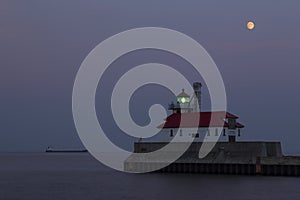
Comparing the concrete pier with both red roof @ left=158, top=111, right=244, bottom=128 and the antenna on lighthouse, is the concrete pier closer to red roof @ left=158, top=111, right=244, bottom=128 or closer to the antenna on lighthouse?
red roof @ left=158, top=111, right=244, bottom=128

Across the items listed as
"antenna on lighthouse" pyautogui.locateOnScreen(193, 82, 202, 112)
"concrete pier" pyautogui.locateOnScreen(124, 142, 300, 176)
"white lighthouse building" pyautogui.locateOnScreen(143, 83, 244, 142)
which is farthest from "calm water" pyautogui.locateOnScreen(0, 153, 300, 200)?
"antenna on lighthouse" pyautogui.locateOnScreen(193, 82, 202, 112)

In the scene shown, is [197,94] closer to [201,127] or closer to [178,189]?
[201,127]

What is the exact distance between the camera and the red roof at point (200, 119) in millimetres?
67312

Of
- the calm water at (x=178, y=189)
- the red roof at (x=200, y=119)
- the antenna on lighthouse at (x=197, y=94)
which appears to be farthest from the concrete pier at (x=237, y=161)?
the antenna on lighthouse at (x=197, y=94)

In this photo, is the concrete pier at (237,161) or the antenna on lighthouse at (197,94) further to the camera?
the antenna on lighthouse at (197,94)

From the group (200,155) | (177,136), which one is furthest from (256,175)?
(177,136)

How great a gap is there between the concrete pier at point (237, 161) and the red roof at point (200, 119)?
3.46 meters

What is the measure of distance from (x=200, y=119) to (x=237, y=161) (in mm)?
9039

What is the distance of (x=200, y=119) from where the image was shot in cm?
6850

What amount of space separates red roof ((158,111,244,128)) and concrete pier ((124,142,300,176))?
3464mm

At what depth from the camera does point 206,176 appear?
→ 61531 millimetres

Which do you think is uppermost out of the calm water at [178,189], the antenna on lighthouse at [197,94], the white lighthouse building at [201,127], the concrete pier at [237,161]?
the antenna on lighthouse at [197,94]

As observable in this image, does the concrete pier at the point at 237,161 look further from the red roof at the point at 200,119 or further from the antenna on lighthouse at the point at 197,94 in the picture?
the antenna on lighthouse at the point at 197,94

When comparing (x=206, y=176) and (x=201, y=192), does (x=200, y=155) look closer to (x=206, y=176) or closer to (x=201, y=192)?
(x=206, y=176)
